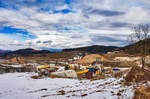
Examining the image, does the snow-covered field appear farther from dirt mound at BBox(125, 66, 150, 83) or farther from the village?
dirt mound at BBox(125, 66, 150, 83)

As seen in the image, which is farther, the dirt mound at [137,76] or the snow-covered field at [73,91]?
the dirt mound at [137,76]

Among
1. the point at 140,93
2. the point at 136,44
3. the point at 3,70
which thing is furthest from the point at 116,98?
the point at 3,70

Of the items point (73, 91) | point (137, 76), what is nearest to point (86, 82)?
point (73, 91)

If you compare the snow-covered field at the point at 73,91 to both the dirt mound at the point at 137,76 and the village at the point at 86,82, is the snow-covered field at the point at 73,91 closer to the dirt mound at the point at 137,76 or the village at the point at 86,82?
the village at the point at 86,82

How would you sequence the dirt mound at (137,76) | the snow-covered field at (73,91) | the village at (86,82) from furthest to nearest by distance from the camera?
the dirt mound at (137,76), the village at (86,82), the snow-covered field at (73,91)

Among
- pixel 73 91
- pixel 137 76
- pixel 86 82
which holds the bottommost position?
pixel 86 82

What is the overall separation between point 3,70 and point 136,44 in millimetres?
35071

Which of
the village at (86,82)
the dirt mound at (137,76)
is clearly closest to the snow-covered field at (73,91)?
the village at (86,82)

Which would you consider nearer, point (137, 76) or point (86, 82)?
point (137, 76)

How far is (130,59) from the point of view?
65.2 meters

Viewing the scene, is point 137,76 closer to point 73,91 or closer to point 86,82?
point 73,91

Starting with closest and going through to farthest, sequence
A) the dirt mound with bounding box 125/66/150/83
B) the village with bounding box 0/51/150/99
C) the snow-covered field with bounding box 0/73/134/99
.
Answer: the snow-covered field with bounding box 0/73/134/99
the village with bounding box 0/51/150/99
the dirt mound with bounding box 125/66/150/83

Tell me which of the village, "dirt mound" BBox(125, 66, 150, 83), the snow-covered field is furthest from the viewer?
"dirt mound" BBox(125, 66, 150, 83)

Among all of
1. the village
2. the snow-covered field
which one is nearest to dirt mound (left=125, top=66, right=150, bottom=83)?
the village
